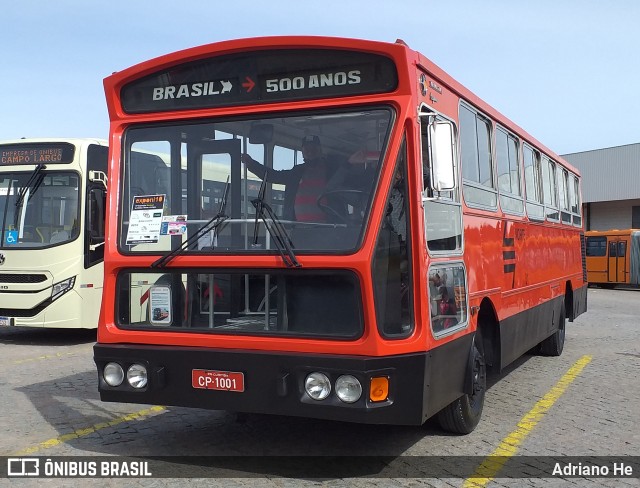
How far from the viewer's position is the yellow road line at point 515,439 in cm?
521

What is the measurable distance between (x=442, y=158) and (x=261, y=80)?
138 centimetres

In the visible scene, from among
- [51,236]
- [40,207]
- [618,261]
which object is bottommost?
[618,261]

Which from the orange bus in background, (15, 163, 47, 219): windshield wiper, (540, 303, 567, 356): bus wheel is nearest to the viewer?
(540, 303, 567, 356): bus wheel

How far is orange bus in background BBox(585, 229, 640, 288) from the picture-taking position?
32.2 m

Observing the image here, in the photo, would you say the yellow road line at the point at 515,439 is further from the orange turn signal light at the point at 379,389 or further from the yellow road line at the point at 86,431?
the yellow road line at the point at 86,431

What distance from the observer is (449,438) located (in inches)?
245

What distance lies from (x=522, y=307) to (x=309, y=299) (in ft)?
12.3

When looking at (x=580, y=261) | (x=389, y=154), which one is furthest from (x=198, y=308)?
(x=580, y=261)

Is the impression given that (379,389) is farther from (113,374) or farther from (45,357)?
(45,357)

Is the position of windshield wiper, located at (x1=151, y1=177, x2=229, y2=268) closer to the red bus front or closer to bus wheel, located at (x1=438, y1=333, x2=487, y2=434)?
the red bus front

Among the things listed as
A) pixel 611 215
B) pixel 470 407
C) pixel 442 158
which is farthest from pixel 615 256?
pixel 442 158

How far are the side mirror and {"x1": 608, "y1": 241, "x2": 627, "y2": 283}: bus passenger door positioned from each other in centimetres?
2958

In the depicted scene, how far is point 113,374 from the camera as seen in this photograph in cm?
543

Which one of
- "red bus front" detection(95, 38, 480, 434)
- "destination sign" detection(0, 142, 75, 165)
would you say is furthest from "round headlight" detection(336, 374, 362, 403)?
→ "destination sign" detection(0, 142, 75, 165)
